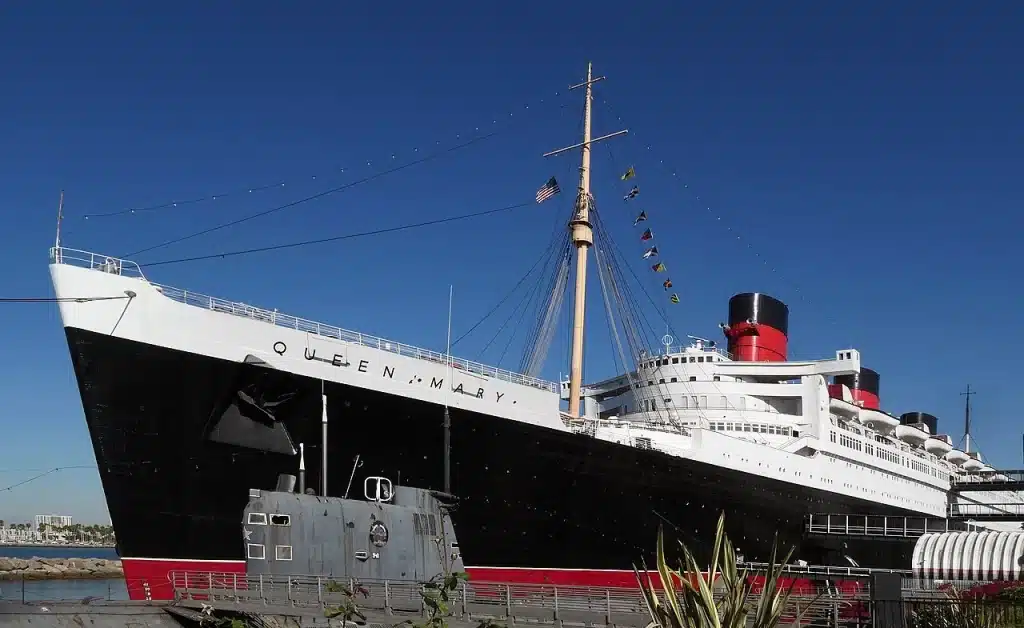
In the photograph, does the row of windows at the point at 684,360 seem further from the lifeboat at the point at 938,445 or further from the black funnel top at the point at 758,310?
the lifeboat at the point at 938,445

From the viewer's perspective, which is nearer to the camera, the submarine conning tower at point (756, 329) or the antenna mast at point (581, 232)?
the antenna mast at point (581, 232)

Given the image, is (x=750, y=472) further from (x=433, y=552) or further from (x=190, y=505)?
(x=190, y=505)

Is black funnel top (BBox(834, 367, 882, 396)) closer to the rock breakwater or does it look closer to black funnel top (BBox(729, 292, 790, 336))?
black funnel top (BBox(729, 292, 790, 336))

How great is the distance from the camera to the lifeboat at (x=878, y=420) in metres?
47.0

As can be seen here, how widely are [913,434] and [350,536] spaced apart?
42.1m

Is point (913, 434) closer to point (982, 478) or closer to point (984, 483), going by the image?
point (984, 483)

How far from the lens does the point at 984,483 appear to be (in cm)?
5478

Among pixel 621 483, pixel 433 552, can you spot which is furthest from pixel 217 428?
pixel 621 483

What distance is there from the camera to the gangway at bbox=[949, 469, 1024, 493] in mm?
52531

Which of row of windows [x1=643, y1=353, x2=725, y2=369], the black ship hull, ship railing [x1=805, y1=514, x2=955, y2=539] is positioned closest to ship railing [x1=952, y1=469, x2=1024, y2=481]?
ship railing [x1=805, y1=514, x2=955, y2=539]

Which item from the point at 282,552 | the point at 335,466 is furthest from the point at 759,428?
the point at 282,552

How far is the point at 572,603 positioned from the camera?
18.3 meters

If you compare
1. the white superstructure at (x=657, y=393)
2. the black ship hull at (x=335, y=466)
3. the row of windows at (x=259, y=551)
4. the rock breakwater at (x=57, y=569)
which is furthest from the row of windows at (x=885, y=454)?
the rock breakwater at (x=57, y=569)

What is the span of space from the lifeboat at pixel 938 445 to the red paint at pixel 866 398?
4671 millimetres
